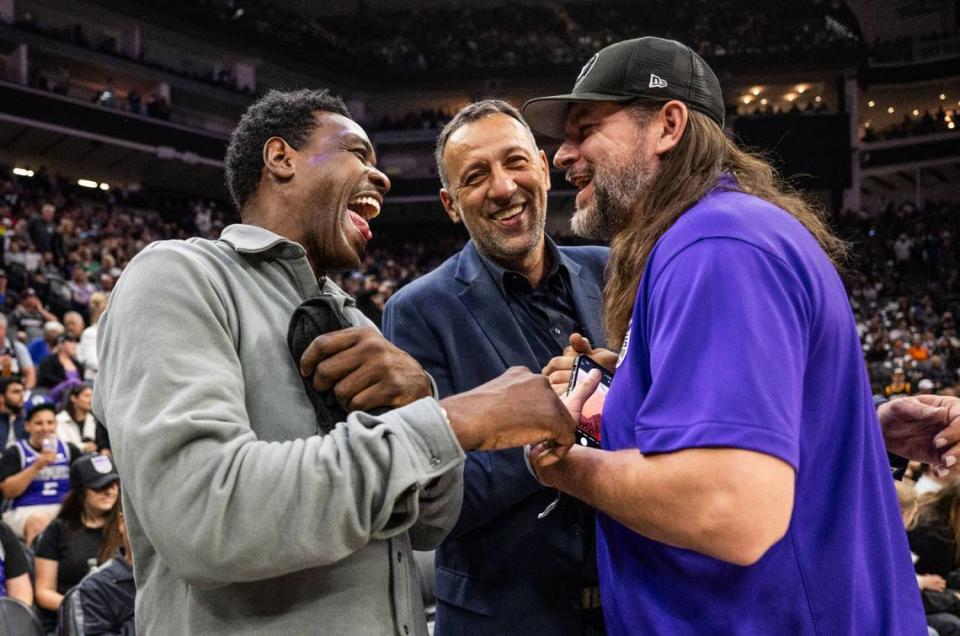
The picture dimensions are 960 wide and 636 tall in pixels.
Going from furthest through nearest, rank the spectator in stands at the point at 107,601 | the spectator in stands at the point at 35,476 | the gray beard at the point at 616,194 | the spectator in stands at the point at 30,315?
the spectator in stands at the point at 30,315
the spectator in stands at the point at 35,476
the spectator in stands at the point at 107,601
the gray beard at the point at 616,194

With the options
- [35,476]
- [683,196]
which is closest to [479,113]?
[683,196]

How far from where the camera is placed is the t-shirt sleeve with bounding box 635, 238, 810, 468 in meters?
1.28

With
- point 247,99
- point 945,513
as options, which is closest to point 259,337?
point 945,513

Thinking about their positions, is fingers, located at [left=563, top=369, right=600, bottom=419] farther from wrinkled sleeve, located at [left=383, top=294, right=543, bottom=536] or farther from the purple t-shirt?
wrinkled sleeve, located at [left=383, top=294, right=543, bottom=536]

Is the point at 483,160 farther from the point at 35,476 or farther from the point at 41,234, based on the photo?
the point at 41,234

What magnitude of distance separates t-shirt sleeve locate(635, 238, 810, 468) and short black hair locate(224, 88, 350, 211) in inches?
35.3

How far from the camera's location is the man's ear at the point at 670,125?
1.74m

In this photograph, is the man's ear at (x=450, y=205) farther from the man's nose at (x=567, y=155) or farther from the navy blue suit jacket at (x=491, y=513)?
the man's nose at (x=567, y=155)

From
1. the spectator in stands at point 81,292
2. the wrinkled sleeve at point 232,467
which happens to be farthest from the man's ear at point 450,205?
the spectator in stands at point 81,292

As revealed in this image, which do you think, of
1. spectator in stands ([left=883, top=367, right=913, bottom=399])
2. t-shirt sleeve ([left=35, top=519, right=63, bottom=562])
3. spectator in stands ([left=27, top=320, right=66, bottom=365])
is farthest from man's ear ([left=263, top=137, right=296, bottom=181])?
spectator in stands ([left=883, top=367, right=913, bottom=399])

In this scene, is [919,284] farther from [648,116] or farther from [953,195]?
[648,116]

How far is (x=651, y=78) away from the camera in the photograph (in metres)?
1.74

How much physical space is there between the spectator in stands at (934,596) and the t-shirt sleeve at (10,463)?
17.5 feet

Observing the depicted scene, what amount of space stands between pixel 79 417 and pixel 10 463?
1.27 m
